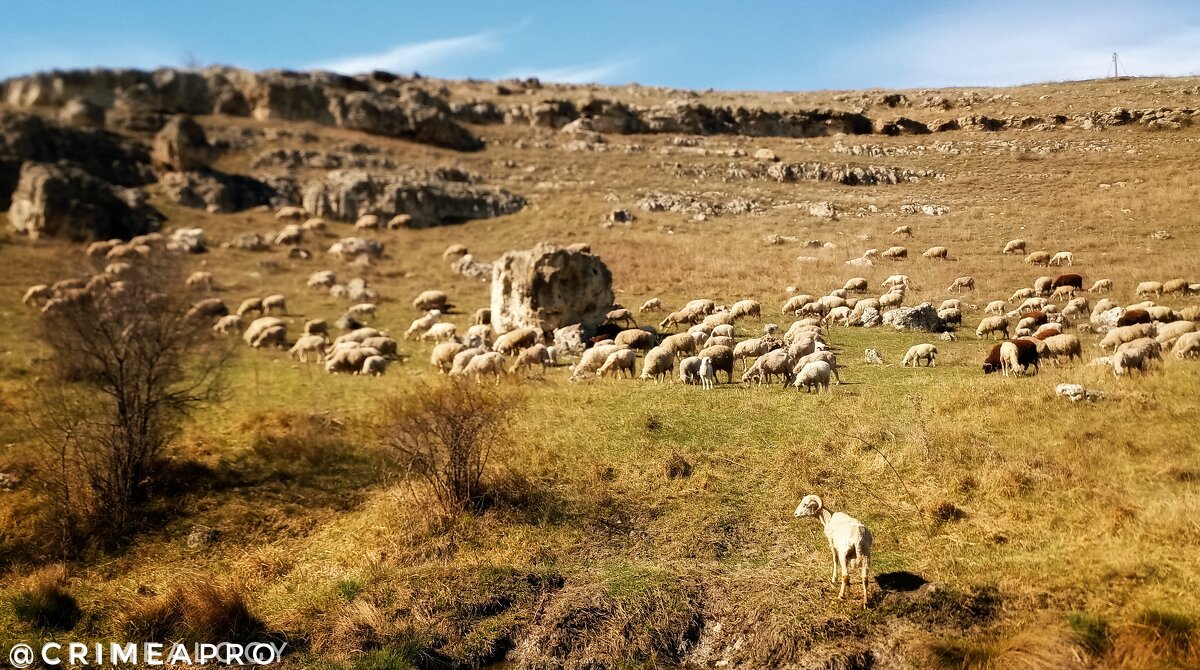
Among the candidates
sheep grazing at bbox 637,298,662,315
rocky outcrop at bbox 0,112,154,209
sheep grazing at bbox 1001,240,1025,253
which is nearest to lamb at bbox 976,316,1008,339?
sheep grazing at bbox 1001,240,1025,253

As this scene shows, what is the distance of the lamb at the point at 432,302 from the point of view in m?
32.5

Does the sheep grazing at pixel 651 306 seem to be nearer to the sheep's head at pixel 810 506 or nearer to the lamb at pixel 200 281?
the sheep's head at pixel 810 506

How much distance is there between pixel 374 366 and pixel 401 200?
29.6 m

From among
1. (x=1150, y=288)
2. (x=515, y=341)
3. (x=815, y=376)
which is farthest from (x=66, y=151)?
(x=1150, y=288)

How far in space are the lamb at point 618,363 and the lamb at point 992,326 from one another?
10547 millimetres

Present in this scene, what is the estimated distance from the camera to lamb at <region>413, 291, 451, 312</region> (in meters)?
32.5

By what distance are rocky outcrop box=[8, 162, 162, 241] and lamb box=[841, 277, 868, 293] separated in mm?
41179

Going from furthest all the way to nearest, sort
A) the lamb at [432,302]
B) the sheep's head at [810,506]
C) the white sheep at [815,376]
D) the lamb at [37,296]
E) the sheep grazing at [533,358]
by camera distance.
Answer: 1. the lamb at [432,302]
2. the lamb at [37,296]
3. the sheep grazing at [533,358]
4. the white sheep at [815,376]
5. the sheep's head at [810,506]

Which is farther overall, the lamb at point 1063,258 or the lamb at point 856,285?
the lamb at point 856,285

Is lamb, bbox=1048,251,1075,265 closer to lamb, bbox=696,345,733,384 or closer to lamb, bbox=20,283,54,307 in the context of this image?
lamb, bbox=696,345,733,384

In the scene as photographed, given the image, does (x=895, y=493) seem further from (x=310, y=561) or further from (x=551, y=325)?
(x=551, y=325)

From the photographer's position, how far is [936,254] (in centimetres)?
2914

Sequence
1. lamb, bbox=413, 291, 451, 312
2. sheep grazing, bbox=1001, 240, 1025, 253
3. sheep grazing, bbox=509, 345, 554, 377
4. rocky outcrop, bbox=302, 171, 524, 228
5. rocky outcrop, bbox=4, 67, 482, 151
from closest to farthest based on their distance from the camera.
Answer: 1. sheep grazing, bbox=509, 345, 554, 377
2. sheep grazing, bbox=1001, 240, 1025, 253
3. lamb, bbox=413, 291, 451, 312
4. rocky outcrop, bbox=302, 171, 524, 228
5. rocky outcrop, bbox=4, 67, 482, 151

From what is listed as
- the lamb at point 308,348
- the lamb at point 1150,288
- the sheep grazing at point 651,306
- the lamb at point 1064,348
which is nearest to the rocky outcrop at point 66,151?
the lamb at point 308,348
